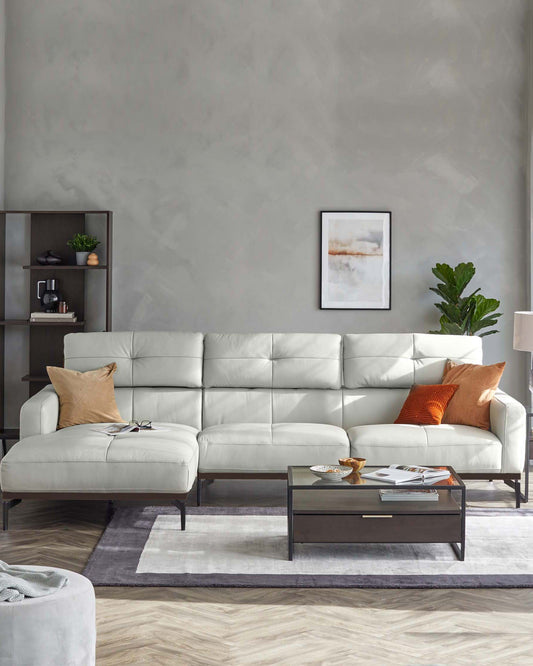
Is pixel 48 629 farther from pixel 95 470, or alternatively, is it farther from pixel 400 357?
pixel 400 357

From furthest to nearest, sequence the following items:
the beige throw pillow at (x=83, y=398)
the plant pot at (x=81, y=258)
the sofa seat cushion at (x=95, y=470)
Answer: the plant pot at (x=81, y=258)
the beige throw pillow at (x=83, y=398)
the sofa seat cushion at (x=95, y=470)

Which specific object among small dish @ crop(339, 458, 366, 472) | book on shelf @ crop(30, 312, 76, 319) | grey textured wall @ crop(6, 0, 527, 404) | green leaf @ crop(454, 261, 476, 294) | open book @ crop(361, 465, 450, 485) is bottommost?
open book @ crop(361, 465, 450, 485)

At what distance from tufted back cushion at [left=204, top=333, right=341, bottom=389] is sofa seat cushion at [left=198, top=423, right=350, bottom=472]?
0.58 meters

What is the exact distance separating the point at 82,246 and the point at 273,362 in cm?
181

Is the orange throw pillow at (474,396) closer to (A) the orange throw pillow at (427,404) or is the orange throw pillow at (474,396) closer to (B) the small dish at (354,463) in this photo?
(A) the orange throw pillow at (427,404)

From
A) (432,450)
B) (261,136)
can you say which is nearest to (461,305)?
(432,450)

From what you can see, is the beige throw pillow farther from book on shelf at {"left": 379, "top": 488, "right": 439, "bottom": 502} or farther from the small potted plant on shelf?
book on shelf at {"left": 379, "top": 488, "right": 439, "bottom": 502}

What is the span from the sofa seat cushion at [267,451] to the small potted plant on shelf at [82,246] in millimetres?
2053

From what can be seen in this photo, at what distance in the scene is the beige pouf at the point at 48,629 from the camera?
7.54 ft

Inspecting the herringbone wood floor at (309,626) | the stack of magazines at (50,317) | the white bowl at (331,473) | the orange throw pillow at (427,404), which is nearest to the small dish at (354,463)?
the white bowl at (331,473)

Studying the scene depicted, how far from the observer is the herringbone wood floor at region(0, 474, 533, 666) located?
2805mm

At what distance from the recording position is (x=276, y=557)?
379 cm

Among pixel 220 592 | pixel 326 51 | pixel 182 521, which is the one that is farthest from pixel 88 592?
pixel 326 51

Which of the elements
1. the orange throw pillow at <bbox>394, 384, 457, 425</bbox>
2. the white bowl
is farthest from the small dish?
the orange throw pillow at <bbox>394, 384, 457, 425</bbox>
